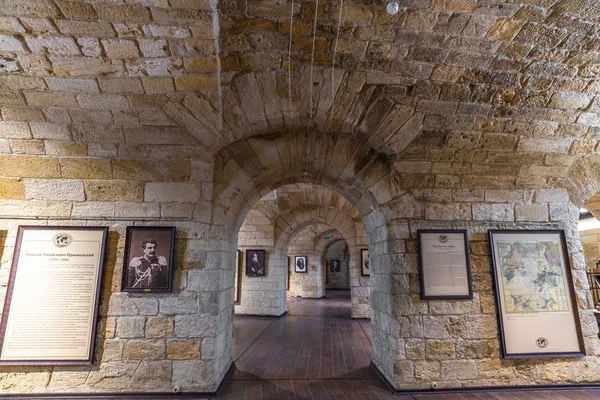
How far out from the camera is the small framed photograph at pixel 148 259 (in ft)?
7.98

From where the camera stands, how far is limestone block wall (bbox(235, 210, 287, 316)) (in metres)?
6.62

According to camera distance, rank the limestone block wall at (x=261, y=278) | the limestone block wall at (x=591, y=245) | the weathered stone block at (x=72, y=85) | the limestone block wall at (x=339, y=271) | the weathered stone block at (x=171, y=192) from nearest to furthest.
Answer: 1. the weathered stone block at (x=72, y=85)
2. the weathered stone block at (x=171, y=192)
3. the limestone block wall at (x=591, y=245)
4. the limestone block wall at (x=261, y=278)
5. the limestone block wall at (x=339, y=271)

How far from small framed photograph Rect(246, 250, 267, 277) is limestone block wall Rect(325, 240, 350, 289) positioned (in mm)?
8299

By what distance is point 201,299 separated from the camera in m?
2.48

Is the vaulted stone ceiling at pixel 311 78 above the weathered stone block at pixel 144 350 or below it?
above

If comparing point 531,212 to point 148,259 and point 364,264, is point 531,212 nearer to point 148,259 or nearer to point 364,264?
point 148,259

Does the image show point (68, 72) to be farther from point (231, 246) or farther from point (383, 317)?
point (383, 317)

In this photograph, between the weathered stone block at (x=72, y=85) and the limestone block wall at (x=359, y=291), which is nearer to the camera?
the weathered stone block at (x=72, y=85)

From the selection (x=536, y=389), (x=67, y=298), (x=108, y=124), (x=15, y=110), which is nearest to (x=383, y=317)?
(x=536, y=389)

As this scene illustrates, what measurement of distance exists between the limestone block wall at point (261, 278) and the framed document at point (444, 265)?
14.6 ft

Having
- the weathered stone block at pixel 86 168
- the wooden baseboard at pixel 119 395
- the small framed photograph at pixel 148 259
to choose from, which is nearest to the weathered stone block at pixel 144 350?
the wooden baseboard at pixel 119 395

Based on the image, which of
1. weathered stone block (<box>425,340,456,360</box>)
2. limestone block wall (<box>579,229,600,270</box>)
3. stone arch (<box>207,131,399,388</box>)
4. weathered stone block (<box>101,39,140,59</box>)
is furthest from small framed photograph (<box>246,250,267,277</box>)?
limestone block wall (<box>579,229,600,270</box>)

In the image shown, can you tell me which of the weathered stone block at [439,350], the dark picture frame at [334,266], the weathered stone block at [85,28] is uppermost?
the weathered stone block at [85,28]

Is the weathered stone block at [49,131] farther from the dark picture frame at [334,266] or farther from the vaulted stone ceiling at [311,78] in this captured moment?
the dark picture frame at [334,266]
